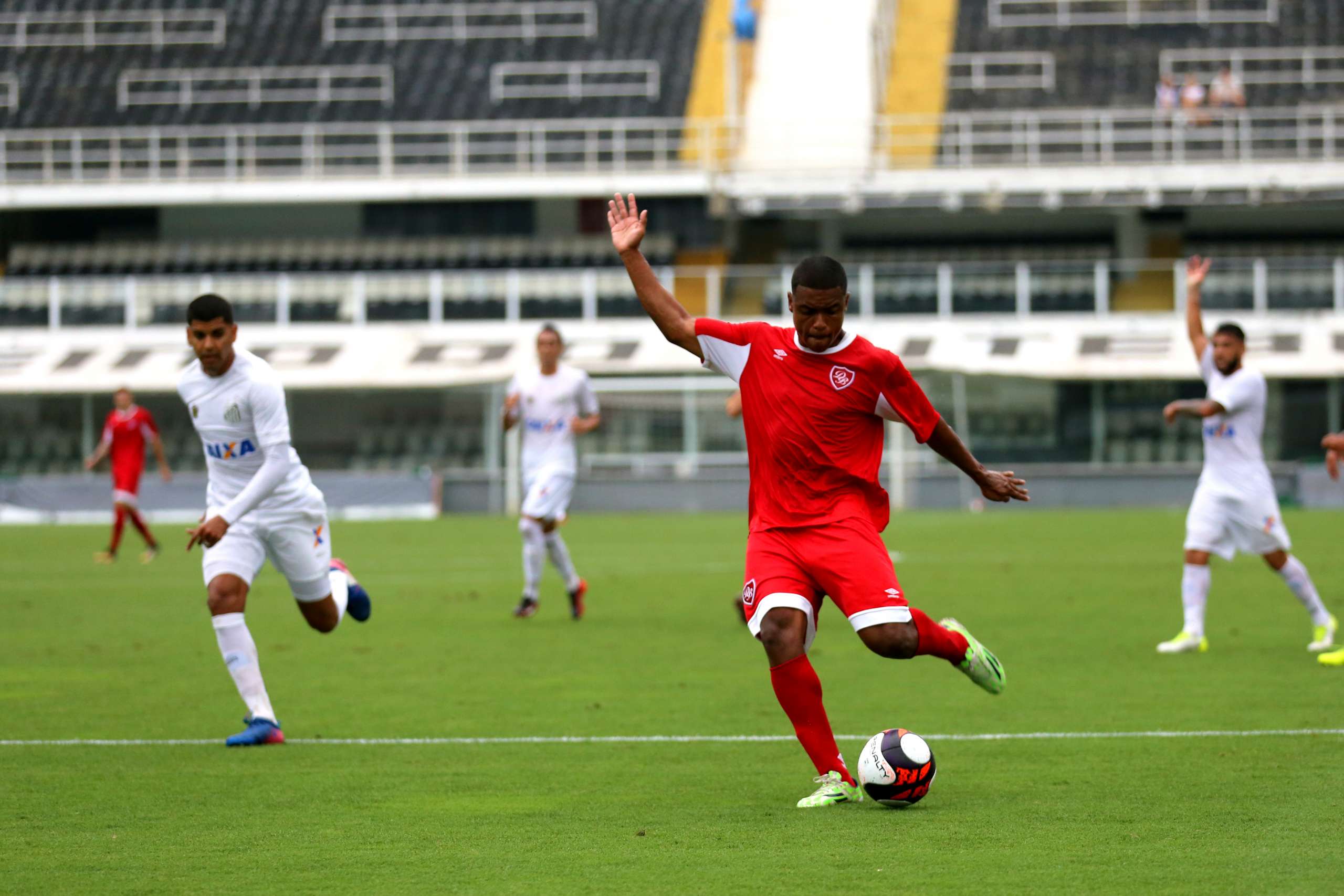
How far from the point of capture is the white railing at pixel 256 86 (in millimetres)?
44688

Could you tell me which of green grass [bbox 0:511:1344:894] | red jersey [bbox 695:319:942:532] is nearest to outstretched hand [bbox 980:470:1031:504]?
red jersey [bbox 695:319:942:532]

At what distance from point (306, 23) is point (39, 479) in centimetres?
1712

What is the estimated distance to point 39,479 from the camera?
35.3 meters

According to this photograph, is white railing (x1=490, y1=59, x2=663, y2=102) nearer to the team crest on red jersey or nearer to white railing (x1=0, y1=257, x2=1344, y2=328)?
white railing (x1=0, y1=257, x2=1344, y2=328)

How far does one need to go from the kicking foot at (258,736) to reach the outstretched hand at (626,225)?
292 centimetres

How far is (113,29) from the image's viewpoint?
47500 mm

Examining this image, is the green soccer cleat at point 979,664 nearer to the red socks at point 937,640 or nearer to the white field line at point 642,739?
the red socks at point 937,640

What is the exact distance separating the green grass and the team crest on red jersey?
4.97ft

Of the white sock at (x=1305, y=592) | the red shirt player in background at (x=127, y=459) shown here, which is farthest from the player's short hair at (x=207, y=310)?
the red shirt player in background at (x=127, y=459)

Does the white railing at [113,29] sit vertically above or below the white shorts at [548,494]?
above

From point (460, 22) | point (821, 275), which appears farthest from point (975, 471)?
point (460, 22)

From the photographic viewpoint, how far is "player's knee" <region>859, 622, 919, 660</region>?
6.20 m

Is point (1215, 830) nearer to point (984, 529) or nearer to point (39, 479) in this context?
point (984, 529)

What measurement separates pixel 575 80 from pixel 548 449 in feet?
104
